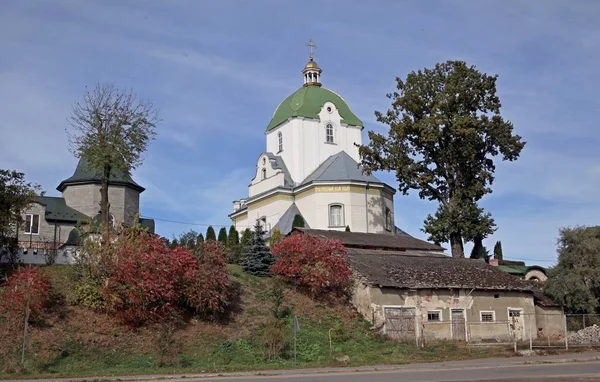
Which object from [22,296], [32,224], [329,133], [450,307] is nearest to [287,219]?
[329,133]

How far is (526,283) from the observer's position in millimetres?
42156

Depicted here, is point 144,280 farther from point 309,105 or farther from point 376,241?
point 309,105

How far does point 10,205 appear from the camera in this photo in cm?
3459

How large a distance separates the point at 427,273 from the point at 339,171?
22036 millimetres

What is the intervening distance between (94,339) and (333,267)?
13602 millimetres

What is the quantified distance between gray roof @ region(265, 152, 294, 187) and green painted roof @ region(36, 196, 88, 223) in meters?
17.2

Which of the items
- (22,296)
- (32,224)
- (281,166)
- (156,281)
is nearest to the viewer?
(22,296)

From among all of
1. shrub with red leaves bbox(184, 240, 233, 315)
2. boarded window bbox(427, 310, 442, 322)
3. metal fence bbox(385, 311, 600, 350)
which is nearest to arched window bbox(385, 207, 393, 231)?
metal fence bbox(385, 311, 600, 350)

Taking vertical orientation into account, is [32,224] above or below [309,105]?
below

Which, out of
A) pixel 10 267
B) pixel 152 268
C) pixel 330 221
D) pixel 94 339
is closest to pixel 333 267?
pixel 152 268

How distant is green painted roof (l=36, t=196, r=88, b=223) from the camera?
55156mm

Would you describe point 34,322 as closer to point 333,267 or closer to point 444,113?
point 333,267

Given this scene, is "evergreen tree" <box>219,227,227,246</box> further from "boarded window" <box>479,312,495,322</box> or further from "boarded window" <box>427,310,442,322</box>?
"boarded window" <box>479,312,495,322</box>

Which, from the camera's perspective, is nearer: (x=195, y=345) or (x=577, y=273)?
(x=195, y=345)
